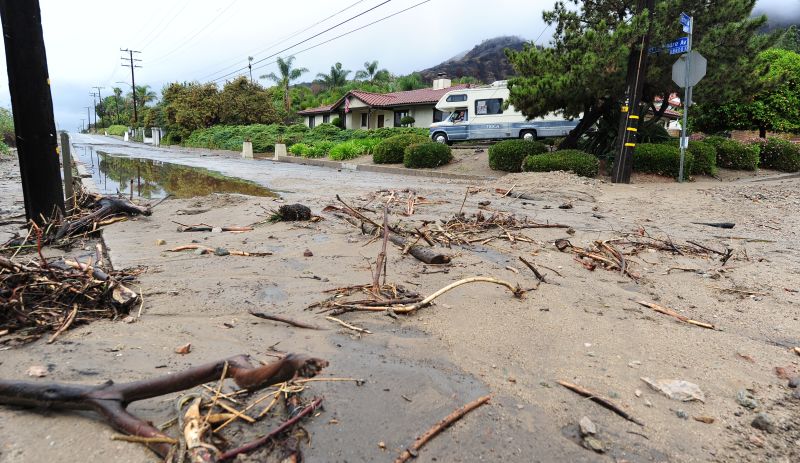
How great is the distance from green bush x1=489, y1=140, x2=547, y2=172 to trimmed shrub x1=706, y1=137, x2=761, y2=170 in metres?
5.78

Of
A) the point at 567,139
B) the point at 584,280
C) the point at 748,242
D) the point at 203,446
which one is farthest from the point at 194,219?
the point at 567,139

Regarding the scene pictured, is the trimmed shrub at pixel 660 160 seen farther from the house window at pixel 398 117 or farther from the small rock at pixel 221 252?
the house window at pixel 398 117

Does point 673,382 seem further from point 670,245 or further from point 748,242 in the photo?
point 748,242

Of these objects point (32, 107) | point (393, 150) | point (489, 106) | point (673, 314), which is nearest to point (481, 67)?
point (489, 106)

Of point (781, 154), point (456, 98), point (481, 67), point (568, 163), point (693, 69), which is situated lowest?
point (568, 163)

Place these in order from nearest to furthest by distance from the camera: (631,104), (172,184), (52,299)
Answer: (52,299)
(631,104)
(172,184)

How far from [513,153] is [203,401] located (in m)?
14.8

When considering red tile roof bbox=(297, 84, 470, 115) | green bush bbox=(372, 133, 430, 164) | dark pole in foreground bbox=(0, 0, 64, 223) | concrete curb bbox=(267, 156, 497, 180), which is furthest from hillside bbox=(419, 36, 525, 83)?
dark pole in foreground bbox=(0, 0, 64, 223)

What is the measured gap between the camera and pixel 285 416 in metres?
1.98

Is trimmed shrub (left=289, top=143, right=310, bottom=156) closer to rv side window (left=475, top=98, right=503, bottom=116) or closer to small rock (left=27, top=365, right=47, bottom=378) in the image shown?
rv side window (left=475, top=98, right=503, bottom=116)

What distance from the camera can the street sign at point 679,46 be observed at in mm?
11844

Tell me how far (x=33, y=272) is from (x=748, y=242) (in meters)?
6.97

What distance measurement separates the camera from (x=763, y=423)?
6.93 ft

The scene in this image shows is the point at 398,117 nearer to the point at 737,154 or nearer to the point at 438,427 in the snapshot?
the point at 737,154
